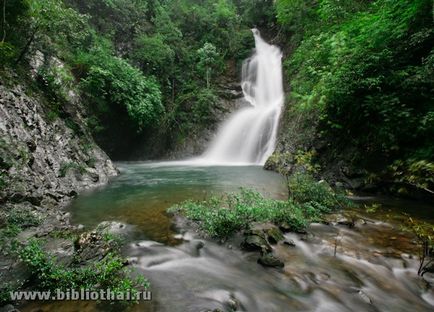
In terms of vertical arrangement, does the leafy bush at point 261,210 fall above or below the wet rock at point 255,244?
above

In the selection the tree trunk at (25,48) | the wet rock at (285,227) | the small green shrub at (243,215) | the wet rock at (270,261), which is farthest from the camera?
the tree trunk at (25,48)

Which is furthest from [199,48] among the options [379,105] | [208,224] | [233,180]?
[208,224]

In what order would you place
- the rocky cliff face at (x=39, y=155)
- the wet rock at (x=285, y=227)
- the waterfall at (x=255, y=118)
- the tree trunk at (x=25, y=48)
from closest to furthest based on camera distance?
the wet rock at (x=285, y=227)
the rocky cliff face at (x=39, y=155)
the tree trunk at (x=25, y=48)
the waterfall at (x=255, y=118)

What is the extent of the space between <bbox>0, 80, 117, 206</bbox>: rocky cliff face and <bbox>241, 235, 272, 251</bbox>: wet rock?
15.2 ft

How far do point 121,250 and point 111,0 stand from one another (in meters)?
18.5

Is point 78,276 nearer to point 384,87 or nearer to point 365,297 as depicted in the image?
point 365,297

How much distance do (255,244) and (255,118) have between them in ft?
46.8

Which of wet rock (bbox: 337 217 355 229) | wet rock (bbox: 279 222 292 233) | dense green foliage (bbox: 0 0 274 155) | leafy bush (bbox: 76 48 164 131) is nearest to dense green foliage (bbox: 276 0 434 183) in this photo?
wet rock (bbox: 337 217 355 229)

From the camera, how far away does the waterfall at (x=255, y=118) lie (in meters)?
16.4

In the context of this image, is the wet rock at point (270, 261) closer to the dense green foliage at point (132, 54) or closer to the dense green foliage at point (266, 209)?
the dense green foliage at point (266, 209)

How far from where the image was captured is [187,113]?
64.0 ft

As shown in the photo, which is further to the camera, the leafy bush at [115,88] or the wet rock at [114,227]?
the leafy bush at [115,88]

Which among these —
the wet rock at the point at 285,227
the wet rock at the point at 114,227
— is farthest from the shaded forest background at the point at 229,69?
the wet rock at the point at 114,227

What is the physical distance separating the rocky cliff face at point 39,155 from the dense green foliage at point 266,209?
10.6 ft
